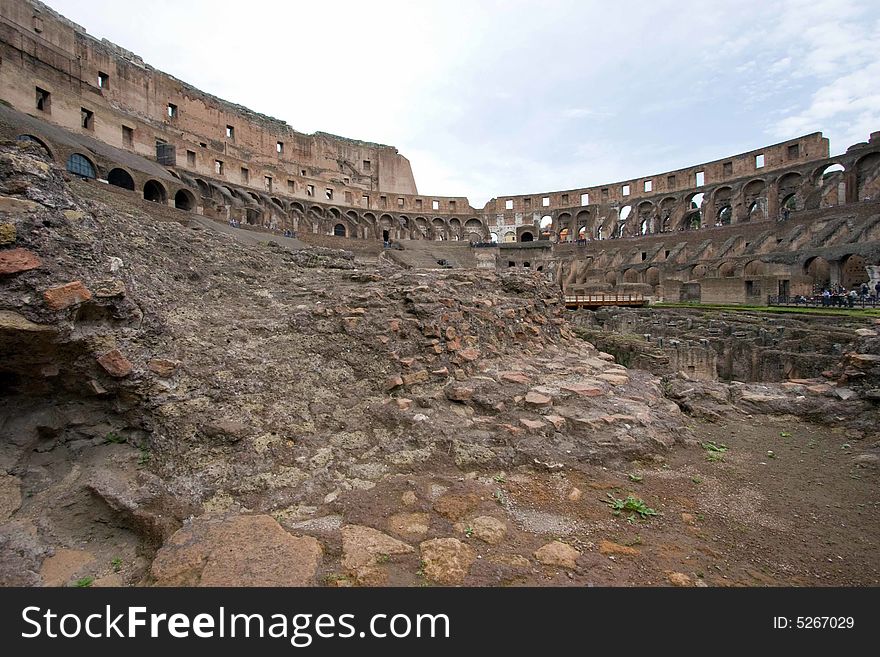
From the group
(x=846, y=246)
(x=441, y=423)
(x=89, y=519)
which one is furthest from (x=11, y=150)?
(x=846, y=246)

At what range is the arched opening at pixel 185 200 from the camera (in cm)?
2992

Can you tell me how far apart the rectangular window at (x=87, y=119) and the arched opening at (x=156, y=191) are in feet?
18.2

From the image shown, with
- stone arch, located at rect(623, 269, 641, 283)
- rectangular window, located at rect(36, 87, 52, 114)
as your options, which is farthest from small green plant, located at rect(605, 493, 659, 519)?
stone arch, located at rect(623, 269, 641, 283)

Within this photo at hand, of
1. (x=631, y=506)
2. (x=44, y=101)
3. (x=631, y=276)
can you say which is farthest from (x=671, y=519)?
(x=631, y=276)

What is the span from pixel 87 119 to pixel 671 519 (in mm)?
37963

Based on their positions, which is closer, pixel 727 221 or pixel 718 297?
pixel 718 297

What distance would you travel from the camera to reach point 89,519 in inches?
140

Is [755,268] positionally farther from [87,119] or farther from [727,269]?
[87,119]

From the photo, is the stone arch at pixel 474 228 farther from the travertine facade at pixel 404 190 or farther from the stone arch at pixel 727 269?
the stone arch at pixel 727 269

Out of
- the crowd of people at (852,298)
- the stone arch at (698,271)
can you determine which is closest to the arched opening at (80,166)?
the crowd of people at (852,298)

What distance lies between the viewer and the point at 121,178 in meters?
25.1

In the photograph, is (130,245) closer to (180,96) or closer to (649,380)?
(649,380)

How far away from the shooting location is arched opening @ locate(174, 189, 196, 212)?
29.9m

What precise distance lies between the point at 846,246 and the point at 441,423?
31540 mm
